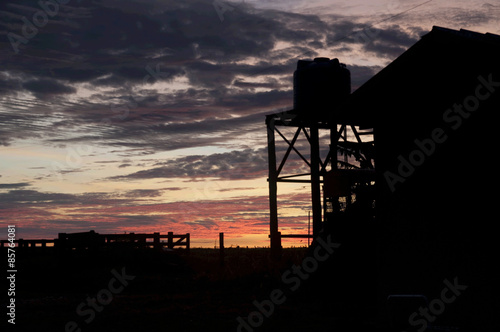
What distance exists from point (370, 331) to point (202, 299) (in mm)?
7037

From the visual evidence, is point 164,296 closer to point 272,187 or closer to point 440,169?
point 272,187

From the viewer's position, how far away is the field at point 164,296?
13867 mm

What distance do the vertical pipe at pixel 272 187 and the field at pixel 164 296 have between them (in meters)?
1.58

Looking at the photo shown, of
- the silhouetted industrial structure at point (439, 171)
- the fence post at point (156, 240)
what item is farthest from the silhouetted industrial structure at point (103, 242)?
the silhouetted industrial structure at point (439, 171)

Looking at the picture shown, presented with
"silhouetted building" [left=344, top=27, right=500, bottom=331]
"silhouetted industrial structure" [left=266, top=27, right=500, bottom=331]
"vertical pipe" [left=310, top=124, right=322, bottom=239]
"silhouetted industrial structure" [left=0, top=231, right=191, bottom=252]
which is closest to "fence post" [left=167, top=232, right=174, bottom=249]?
"silhouetted industrial structure" [left=0, top=231, right=191, bottom=252]

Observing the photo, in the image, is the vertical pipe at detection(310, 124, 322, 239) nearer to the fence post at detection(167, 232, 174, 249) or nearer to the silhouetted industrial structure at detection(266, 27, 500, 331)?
the fence post at detection(167, 232, 174, 249)

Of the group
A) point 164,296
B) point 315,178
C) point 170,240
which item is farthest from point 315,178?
point 170,240

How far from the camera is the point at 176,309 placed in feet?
53.2

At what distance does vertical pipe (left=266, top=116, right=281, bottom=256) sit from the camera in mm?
27453

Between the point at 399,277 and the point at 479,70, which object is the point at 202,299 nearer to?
the point at 399,277

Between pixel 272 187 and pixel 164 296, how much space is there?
31.5 feet

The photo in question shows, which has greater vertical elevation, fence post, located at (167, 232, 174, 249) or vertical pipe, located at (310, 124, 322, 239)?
vertical pipe, located at (310, 124, 322, 239)

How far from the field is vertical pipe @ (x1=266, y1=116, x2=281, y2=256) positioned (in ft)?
5.18

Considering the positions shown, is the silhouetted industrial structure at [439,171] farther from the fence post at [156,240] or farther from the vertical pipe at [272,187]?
the fence post at [156,240]
